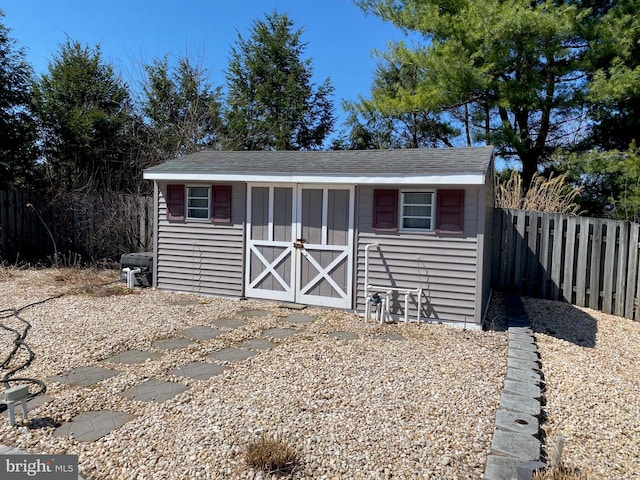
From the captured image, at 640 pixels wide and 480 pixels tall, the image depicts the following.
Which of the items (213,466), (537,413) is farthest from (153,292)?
(537,413)

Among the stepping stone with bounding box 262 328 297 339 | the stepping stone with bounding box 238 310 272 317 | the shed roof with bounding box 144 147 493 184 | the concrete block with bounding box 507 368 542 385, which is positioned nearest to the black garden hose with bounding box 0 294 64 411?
the stepping stone with bounding box 262 328 297 339

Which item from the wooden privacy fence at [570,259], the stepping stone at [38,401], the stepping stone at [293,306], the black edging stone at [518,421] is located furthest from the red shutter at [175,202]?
the wooden privacy fence at [570,259]

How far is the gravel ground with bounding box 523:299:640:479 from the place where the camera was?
274 centimetres

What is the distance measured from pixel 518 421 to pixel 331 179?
4096 millimetres

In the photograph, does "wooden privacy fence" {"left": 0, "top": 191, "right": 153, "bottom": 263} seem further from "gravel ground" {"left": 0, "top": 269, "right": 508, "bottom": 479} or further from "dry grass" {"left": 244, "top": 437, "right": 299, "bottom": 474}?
"dry grass" {"left": 244, "top": 437, "right": 299, "bottom": 474}

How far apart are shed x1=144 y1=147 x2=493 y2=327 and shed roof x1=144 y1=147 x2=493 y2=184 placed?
17 millimetres

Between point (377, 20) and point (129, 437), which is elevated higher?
point (377, 20)

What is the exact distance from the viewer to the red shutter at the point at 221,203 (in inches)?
286

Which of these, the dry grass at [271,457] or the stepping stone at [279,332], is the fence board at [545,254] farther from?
the dry grass at [271,457]

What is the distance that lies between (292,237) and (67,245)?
22.3 feet

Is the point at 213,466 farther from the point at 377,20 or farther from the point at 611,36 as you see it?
the point at 377,20

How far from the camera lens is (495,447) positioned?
2.66 metres

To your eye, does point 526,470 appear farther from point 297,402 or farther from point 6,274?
point 6,274

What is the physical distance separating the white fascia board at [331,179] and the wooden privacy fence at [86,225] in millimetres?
3271
